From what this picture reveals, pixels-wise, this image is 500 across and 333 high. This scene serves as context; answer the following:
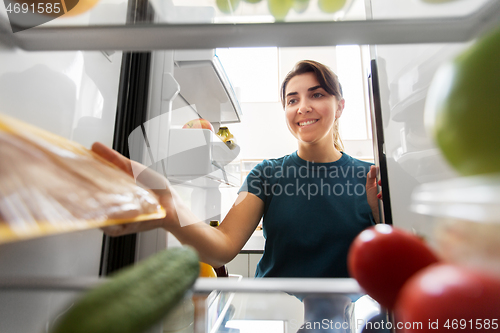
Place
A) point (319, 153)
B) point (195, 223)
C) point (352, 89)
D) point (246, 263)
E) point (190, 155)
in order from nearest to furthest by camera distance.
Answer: point (195, 223) < point (190, 155) < point (319, 153) < point (246, 263) < point (352, 89)

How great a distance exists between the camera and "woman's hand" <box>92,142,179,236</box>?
10.5 inches

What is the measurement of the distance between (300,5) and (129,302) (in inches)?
10.1

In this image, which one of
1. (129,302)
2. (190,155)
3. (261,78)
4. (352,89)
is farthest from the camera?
(261,78)

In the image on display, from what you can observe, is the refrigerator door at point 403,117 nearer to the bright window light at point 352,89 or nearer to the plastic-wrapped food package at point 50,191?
the plastic-wrapped food package at point 50,191

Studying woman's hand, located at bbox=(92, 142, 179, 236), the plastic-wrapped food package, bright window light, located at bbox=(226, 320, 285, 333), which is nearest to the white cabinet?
woman's hand, located at bbox=(92, 142, 179, 236)

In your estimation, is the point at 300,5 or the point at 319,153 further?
the point at 319,153

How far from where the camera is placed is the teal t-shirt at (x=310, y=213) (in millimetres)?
741

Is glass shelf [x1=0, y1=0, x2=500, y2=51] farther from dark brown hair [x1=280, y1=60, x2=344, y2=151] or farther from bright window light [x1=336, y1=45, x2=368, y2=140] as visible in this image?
bright window light [x1=336, y1=45, x2=368, y2=140]

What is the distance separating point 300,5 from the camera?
0.23 meters

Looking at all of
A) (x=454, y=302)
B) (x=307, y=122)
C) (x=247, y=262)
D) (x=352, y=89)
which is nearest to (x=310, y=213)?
(x=307, y=122)

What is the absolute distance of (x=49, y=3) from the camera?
26 centimetres

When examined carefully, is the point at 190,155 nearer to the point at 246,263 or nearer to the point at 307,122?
the point at 307,122

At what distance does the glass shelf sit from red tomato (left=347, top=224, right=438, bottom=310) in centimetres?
16

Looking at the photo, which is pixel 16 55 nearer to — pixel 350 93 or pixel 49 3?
pixel 49 3
